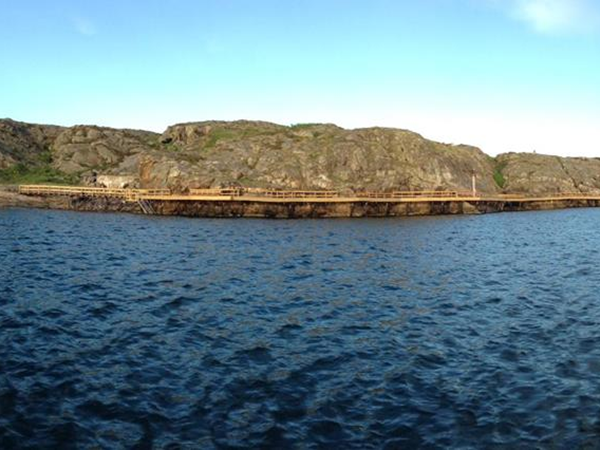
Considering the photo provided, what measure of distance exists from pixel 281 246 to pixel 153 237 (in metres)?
13.7

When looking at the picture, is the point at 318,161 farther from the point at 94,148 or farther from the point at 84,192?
the point at 94,148

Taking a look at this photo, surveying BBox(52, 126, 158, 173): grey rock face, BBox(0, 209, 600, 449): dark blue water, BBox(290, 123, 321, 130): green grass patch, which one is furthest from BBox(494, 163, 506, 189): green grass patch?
BBox(0, 209, 600, 449): dark blue water

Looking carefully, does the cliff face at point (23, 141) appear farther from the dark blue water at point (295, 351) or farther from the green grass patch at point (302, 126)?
the dark blue water at point (295, 351)

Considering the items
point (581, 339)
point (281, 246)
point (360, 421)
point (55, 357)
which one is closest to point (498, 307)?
point (581, 339)

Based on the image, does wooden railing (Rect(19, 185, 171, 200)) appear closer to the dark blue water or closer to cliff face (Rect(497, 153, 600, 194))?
the dark blue water

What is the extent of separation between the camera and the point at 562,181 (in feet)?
410

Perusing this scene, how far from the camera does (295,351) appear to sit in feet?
62.8

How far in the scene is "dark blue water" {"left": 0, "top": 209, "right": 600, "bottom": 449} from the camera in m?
13.4

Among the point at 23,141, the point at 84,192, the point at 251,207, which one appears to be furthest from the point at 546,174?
the point at 23,141

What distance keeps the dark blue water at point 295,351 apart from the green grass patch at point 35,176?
2781 inches

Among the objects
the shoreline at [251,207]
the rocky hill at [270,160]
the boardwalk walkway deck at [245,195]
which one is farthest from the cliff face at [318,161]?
the shoreline at [251,207]

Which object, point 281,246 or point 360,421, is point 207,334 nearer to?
point 360,421

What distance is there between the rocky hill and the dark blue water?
2271 inches

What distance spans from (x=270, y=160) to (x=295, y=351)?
82.6 meters
